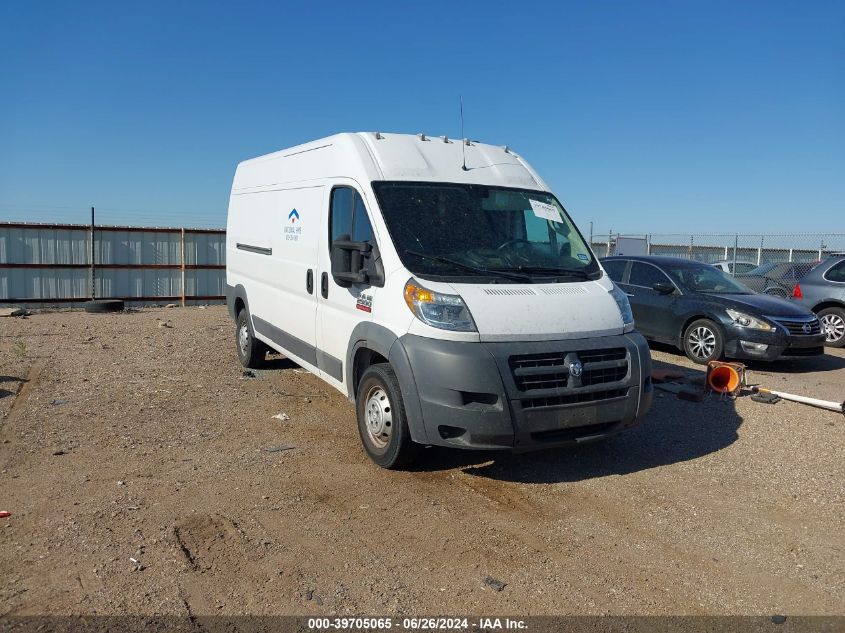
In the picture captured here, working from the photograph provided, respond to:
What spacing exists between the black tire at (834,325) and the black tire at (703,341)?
12.0 ft

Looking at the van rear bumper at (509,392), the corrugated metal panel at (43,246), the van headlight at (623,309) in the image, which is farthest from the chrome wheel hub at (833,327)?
the corrugated metal panel at (43,246)

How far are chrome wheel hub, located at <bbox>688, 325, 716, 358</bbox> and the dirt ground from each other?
2325 mm

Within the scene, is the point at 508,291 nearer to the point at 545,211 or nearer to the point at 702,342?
the point at 545,211

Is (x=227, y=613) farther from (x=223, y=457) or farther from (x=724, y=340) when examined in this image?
(x=724, y=340)

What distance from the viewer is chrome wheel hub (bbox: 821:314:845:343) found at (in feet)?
39.1

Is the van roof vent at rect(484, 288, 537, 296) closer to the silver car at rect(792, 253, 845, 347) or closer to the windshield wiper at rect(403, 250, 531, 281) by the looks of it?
the windshield wiper at rect(403, 250, 531, 281)

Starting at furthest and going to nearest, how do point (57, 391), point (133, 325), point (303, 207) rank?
point (133, 325) → point (57, 391) → point (303, 207)

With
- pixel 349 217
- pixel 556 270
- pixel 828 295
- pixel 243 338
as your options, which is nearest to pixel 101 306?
pixel 243 338

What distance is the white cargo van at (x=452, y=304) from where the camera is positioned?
4.62 metres

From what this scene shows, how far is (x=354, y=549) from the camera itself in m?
3.96

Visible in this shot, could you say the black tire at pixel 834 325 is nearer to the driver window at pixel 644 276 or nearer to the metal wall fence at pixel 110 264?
the driver window at pixel 644 276

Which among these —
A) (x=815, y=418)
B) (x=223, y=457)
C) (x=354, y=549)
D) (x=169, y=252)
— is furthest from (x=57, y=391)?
(x=169, y=252)

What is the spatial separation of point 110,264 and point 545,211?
1525 centimetres

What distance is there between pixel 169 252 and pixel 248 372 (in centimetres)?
1159
